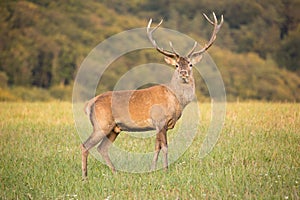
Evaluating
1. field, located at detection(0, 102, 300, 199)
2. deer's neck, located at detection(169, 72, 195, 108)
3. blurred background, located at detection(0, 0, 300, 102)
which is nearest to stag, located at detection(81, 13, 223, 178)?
deer's neck, located at detection(169, 72, 195, 108)

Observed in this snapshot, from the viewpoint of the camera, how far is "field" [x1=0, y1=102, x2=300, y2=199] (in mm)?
6688

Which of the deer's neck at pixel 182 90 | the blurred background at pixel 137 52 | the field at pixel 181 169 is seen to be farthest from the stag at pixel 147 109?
the blurred background at pixel 137 52

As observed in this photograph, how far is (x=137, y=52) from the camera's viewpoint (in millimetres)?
43312

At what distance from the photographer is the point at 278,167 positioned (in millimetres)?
7512

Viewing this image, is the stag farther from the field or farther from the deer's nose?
the field

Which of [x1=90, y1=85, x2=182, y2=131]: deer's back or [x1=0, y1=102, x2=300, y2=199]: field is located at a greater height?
[x1=90, y1=85, x2=182, y2=131]: deer's back

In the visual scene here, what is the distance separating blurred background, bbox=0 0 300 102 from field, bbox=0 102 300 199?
2527 centimetres

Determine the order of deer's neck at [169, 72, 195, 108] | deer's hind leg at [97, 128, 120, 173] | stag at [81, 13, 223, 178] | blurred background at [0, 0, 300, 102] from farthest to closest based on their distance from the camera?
blurred background at [0, 0, 300, 102] → deer's hind leg at [97, 128, 120, 173] → deer's neck at [169, 72, 195, 108] → stag at [81, 13, 223, 178]

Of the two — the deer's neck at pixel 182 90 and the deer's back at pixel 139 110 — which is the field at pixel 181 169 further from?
the deer's neck at pixel 182 90

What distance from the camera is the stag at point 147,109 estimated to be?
27.2 feet

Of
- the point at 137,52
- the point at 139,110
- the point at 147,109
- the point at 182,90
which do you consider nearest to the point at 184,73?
the point at 182,90

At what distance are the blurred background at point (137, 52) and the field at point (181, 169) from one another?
82.9 feet

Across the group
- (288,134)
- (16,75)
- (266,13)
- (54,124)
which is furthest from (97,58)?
(288,134)

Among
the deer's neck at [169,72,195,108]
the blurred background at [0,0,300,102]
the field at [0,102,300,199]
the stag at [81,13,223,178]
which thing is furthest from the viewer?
the blurred background at [0,0,300,102]
